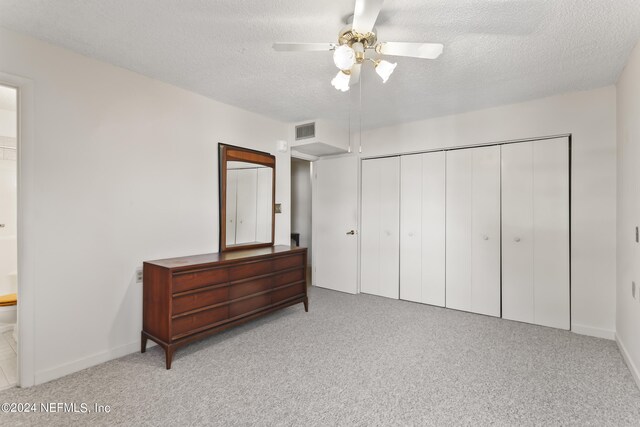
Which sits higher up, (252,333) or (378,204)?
(378,204)

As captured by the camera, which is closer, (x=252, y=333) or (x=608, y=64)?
(x=608, y=64)

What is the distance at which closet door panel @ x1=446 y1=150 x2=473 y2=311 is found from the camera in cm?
371

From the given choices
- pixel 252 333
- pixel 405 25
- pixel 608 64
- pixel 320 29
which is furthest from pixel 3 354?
pixel 608 64

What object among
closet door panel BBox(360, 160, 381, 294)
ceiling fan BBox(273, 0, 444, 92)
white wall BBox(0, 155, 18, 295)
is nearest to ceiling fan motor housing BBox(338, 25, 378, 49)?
ceiling fan BBox(273, 0, 444, 92)

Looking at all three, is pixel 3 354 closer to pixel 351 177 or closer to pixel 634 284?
pixel 351 177

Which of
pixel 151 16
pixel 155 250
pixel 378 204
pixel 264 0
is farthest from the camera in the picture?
pixel 378 204

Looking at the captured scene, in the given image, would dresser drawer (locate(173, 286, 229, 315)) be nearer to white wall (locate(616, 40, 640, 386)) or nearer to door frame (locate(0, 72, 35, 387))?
door frame (locate(0, 72, 35, 387))

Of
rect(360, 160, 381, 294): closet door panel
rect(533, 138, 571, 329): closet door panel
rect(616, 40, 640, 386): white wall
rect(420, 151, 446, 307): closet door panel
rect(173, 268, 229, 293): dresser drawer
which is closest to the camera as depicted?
rect(616, 40, 640, 386): white wall

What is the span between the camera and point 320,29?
202 cm

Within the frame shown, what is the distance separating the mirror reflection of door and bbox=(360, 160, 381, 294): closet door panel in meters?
1.43

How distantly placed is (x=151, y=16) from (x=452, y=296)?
4006 millimetres

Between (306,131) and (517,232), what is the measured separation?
109 inches

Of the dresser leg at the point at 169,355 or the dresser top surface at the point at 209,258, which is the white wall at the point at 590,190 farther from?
the dresser leg at the point at 169,355

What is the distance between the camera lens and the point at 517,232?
11.1ft
